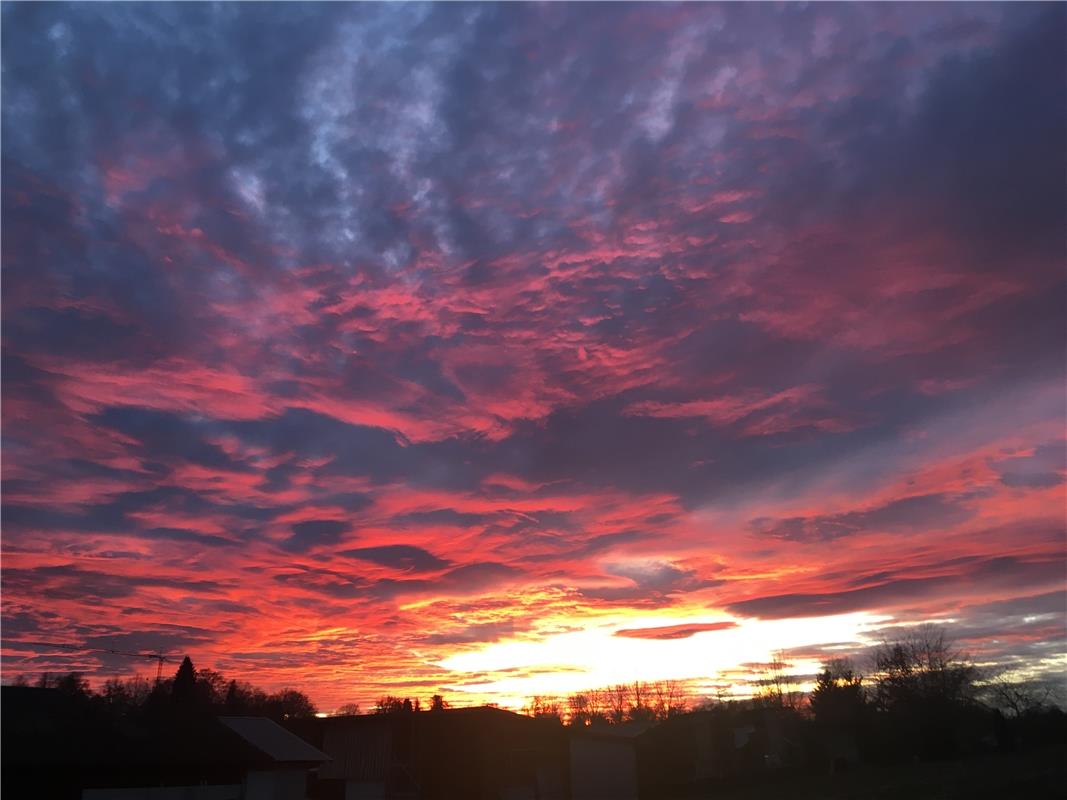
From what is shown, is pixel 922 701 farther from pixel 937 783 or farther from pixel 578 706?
pixel 578 706

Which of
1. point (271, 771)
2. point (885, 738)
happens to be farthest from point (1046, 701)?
Result: point (271, 771)

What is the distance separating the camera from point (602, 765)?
6294cm

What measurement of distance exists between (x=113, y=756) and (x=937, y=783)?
52.2 m

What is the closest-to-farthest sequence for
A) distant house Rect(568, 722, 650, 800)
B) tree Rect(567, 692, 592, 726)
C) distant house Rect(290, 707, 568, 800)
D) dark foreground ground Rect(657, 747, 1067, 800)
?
dark foreground ground Rect(657, 747, 1067, 800), distant house Rect(290, 707, 568, 800), distant house Rect(568, 722, 650, 800), tree Rect(567, 692, 592, 726)

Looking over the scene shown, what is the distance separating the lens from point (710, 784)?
68875mm

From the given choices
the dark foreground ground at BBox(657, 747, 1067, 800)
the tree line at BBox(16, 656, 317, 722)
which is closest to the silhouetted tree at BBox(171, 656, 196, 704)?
the tree line at BBox(16, 656, 317, 722)

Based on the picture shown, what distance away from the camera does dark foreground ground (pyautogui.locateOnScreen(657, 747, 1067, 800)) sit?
145 ft

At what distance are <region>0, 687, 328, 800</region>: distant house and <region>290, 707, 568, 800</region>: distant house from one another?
50.6 ft

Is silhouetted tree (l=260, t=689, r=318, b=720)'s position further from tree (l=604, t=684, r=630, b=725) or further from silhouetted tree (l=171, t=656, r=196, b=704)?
tree (l=604, t=684, r=630, b=725)

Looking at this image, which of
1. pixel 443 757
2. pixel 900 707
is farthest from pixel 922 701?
pixel 443 757

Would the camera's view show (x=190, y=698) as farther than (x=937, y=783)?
Yes

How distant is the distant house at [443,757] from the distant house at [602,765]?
495 centimetres

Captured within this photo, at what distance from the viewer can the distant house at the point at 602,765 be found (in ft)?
198

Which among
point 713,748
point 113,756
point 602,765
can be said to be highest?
point 113,756
